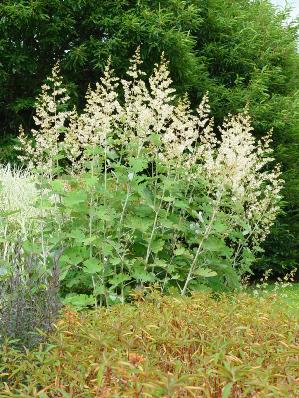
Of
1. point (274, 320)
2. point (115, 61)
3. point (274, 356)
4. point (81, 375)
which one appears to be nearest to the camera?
point (81, 375)

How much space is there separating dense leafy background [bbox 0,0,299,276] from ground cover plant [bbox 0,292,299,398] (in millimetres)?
9021

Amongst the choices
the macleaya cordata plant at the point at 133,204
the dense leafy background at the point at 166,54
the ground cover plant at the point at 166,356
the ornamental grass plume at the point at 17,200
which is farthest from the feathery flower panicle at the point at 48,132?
the dense leafy background at the point at 166,54

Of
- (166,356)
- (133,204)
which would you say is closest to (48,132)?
(133,204)

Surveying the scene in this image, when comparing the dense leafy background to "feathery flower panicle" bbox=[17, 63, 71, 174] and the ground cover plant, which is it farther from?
the ground cover plant

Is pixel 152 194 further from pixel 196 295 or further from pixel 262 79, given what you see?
pixel 262 79

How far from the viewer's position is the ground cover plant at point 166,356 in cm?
243

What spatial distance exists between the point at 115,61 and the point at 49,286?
9695 mm

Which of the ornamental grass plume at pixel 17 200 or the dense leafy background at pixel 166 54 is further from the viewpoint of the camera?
the dense leafy background at pixel 166 54

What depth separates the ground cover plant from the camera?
243 cm

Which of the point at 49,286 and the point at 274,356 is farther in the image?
the point at 49,286

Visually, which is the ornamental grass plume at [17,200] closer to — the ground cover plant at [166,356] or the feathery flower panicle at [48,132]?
the feathery flower panicle at [48,132]

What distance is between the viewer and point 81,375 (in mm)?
2578

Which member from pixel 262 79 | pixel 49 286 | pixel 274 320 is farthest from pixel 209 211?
pixel 262 79

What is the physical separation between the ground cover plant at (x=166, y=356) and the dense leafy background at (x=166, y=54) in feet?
29.6
